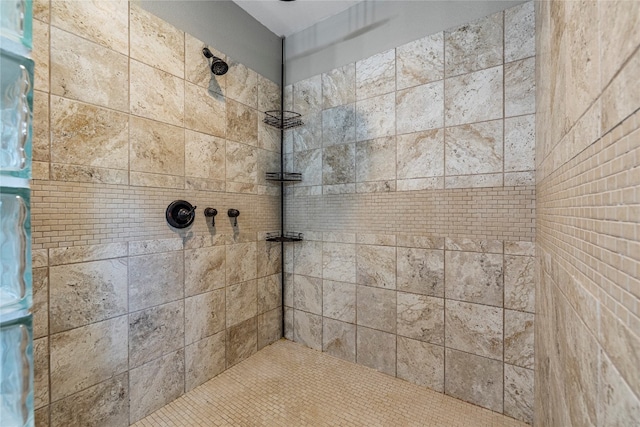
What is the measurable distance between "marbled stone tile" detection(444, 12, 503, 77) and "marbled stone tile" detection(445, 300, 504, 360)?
1283mm

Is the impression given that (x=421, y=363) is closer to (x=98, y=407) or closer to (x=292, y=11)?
(x=98, y=407)

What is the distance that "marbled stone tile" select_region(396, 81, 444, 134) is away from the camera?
1.55m

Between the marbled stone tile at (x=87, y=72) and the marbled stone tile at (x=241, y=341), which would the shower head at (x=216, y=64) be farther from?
the marbled stone tile at (x=241, y=341)

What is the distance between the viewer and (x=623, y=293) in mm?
346

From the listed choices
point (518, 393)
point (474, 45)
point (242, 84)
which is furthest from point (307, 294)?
point (474, 45)

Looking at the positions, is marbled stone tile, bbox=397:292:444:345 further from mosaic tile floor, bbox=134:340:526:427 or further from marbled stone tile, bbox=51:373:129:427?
marbled stone tile, bbox=51:373:129:427

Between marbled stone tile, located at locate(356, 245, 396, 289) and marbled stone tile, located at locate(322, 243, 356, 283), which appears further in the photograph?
marbled stone tile, located at locate(322, 243, 356, 283)

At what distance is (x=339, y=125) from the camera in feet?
6.23

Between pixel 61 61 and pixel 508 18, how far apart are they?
6.79ft

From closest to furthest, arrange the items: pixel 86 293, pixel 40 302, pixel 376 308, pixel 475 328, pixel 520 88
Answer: pixel 40 302, pixel 86 293, pixel 520 88, pixel 475 328, pixel 376 308

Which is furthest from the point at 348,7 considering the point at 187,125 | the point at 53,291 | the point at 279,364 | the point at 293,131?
the point at 279,364

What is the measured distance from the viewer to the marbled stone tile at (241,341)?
1793 millimetres

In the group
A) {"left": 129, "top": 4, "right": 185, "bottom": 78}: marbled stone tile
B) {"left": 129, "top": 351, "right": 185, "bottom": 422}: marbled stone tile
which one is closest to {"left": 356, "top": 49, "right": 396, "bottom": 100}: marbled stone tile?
{"left": 129, "top": 4, "right": 185, "bottom": 78}: marbled stone tile

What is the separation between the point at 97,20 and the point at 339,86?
133 cm
